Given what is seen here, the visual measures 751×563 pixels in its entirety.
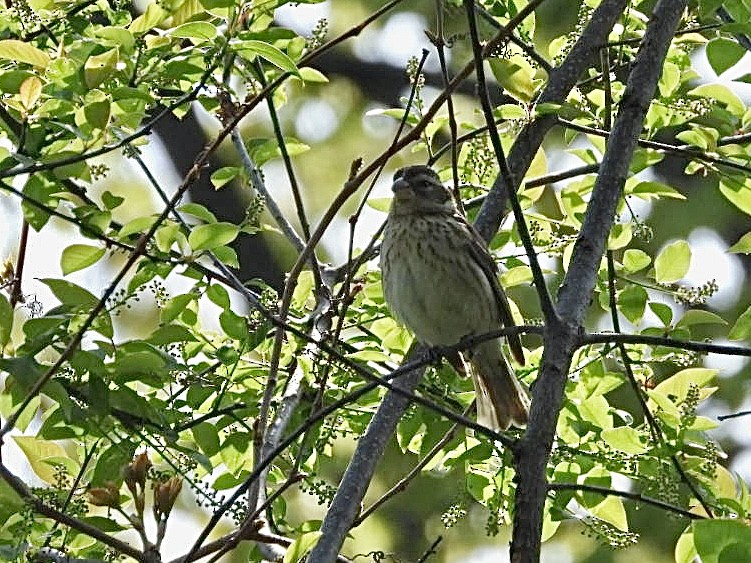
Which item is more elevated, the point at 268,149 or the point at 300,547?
the point at 268,149

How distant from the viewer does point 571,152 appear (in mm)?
4637

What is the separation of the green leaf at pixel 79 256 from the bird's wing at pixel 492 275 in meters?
1.41

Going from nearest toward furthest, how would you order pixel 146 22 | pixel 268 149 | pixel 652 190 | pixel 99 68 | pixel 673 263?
pixel 99 68, pixel 146 22, pixel 673 263, pixel 652 190, pixel 268 149

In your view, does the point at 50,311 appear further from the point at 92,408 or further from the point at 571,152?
the point at 571,152

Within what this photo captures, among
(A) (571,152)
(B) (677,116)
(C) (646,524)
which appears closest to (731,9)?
(B) (677,116)

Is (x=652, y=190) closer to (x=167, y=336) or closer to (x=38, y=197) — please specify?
(x=167, y=336)

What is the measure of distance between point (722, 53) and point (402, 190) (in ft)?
5.52

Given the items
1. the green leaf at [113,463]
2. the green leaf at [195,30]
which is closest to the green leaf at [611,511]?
the green leaf at [113,463]

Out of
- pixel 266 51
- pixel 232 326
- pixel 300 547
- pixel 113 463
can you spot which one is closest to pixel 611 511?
pixel 300 547

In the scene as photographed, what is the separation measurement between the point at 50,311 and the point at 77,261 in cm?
24

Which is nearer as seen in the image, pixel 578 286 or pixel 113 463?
pixel 578 286

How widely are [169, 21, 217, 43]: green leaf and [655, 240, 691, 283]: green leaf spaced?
1.56 metres

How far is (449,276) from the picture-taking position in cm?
533

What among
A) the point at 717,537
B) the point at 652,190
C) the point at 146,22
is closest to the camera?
the point at 717,537
